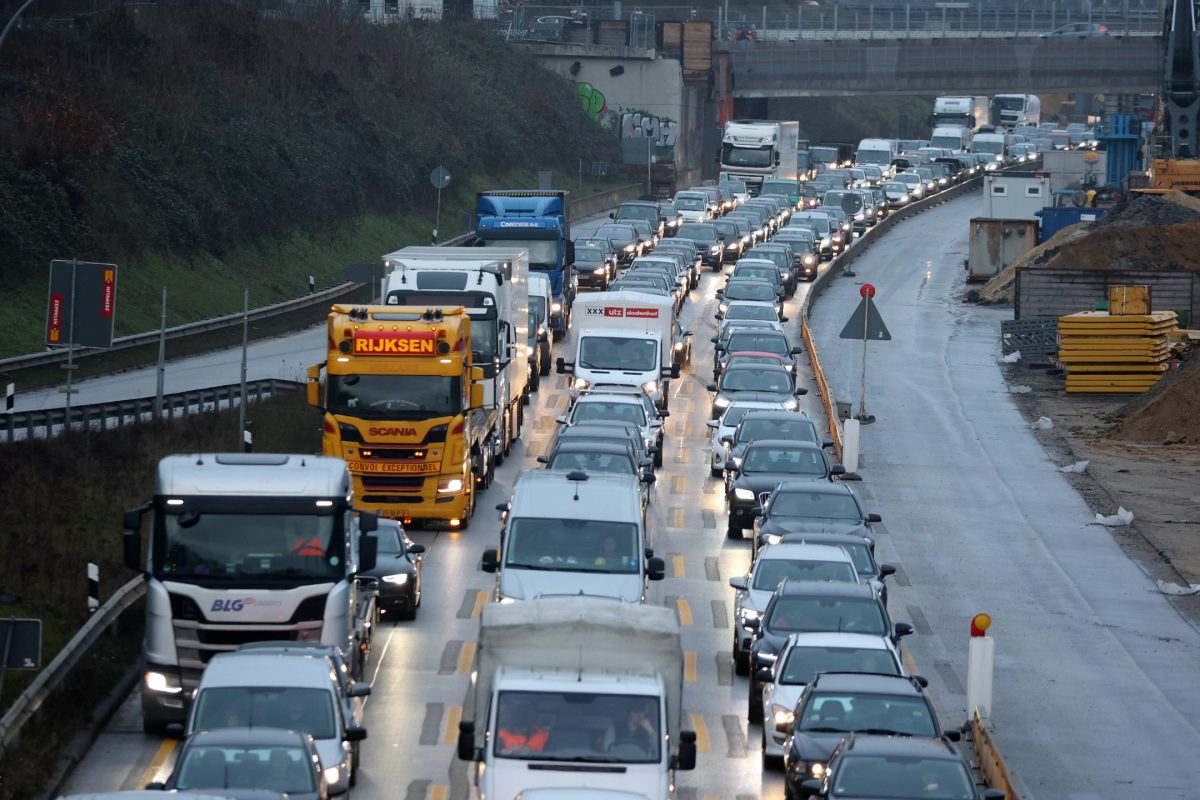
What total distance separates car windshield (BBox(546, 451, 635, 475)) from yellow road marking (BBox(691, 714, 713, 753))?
9261 mm

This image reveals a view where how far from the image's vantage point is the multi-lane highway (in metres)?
21.3

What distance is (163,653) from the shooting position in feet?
69.9

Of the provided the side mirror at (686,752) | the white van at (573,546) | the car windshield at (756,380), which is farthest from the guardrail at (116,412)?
the side mirror at (686,752)

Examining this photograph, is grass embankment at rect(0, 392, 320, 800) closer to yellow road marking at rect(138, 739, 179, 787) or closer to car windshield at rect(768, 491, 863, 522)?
yellow road marking at rect(138, 739, 179, 787)

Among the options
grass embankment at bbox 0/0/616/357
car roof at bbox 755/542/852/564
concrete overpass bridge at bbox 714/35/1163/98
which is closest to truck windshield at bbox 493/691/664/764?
car roof at bbox 755/542/852/564

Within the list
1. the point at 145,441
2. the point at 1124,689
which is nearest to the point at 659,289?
the point at 145,441

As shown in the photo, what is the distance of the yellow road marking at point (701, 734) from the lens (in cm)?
2162

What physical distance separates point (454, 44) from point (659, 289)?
178ft

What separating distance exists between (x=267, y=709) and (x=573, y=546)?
19.3 ft

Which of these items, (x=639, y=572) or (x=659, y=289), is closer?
(x=639, y=572)

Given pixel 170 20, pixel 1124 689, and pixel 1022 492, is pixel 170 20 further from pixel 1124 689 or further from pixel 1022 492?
pixel 1124 689

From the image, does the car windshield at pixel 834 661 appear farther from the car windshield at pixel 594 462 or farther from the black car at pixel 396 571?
the car windshield at pixel 594 462

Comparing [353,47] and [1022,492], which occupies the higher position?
[353,47]

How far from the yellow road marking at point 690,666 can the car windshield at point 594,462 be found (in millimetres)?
6244
